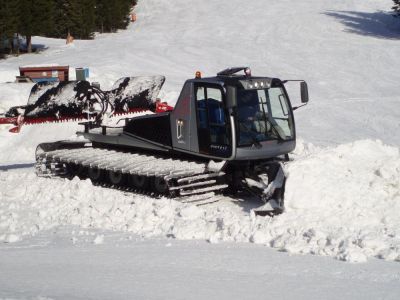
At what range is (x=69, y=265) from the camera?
6996mm

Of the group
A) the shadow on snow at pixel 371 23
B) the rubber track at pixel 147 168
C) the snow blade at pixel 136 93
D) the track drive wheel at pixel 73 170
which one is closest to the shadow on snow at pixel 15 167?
the rubber track at pixel 147 168

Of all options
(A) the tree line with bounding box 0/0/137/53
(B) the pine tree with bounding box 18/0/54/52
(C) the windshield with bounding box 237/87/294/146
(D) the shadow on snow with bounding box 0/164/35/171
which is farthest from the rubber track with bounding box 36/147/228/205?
(B) the pine tree with bounding box 18/0/54/52

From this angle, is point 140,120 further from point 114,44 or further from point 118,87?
point 114,44

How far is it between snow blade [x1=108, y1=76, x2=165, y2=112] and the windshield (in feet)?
21.4

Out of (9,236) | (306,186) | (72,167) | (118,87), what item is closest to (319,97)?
(118,87)

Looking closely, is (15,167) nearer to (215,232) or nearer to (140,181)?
(140,181)

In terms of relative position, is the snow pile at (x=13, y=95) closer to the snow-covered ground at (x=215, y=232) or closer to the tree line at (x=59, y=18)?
the snow-covered ground at (x=215, y=232)

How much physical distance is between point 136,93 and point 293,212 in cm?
888

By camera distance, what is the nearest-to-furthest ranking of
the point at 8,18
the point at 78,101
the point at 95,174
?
the point at 95,174
the point at 78,101
the point at 8,18

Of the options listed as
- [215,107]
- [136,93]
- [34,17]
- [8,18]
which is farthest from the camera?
[34,17]

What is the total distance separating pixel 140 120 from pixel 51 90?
4.44 meters

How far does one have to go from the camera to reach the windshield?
10000 millimetres

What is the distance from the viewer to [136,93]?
660 inches

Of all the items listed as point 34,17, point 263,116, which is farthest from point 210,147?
point 34,17
